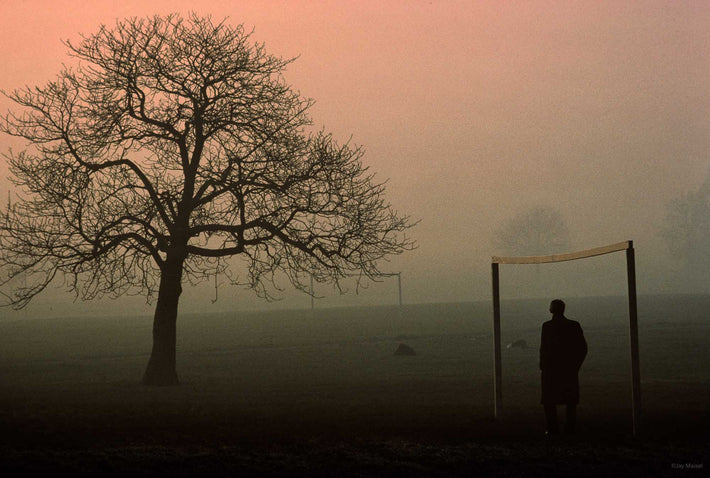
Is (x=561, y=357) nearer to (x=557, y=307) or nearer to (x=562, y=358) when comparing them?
(x=562, y=358)

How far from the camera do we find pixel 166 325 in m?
27.9

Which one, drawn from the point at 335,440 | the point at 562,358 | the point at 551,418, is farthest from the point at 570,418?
the point at 335,440

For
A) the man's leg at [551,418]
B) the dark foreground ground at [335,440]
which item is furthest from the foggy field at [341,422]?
the man's leg at [551,418]

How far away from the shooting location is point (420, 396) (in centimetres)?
2328

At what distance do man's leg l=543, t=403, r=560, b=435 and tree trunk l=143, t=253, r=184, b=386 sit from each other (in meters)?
16.0

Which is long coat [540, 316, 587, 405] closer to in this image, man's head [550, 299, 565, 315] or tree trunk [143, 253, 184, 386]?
man's head [550, 299, 565, 315]

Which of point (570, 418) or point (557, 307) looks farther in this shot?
point (570, 418)

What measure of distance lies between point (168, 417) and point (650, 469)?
33.7 ft

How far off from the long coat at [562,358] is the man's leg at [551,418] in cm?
17

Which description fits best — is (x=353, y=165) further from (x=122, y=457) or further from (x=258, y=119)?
(x=122, y=457)

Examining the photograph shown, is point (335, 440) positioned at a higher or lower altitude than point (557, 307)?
lower

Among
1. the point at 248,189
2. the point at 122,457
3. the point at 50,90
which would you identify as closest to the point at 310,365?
the point at 248,189

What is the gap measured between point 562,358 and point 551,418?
1.16m

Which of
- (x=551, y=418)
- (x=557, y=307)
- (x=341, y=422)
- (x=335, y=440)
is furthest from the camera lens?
(x=341, y=422)
